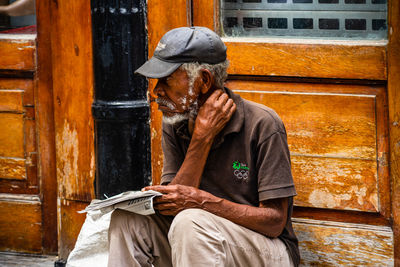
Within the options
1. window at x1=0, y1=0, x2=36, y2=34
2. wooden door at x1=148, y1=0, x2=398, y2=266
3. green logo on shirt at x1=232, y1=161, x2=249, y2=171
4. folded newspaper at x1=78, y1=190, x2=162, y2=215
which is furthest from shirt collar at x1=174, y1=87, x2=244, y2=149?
window at x1=0, y1=0, x2=36, y2=34

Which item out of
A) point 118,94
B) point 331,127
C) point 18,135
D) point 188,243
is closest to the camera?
point 188,243

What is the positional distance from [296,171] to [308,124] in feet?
0.91

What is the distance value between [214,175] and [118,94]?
91 centimetres

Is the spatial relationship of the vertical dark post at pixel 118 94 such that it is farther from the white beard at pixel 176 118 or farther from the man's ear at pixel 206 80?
the man's ear at pixel 206 80

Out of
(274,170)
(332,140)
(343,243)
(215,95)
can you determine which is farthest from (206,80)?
(343,243)

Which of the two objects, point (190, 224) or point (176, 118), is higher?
point (176, 118)

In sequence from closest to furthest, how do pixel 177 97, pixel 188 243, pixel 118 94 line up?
pixel 188 243 → pixel 177 97 → pixel 118 94

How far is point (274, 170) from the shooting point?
9.29ft

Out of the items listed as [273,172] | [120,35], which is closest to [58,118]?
[120,35]

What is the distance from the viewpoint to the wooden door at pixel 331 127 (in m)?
3.46

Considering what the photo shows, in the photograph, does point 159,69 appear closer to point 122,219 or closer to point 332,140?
point 122,219

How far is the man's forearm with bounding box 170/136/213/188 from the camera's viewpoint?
2.99m

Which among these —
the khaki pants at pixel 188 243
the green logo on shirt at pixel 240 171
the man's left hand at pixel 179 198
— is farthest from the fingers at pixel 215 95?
the khaki pants at pixel 188 243

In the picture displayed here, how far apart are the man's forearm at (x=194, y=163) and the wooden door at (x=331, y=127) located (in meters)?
0.81
